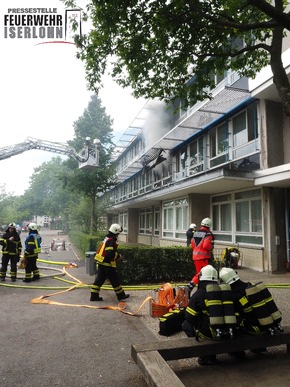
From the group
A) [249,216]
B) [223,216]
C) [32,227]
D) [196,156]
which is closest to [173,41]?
[32,227]

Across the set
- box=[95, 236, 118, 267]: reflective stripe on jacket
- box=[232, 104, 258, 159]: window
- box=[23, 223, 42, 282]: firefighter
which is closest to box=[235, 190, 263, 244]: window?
box=[232, 104, 258, 159]: window

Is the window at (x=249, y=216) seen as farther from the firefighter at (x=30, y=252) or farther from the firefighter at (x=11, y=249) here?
the firefighter at (x=11, y=249)

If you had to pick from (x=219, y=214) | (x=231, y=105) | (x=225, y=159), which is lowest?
(x=219, y=214)

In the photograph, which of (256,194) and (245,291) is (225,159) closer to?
(256,194)

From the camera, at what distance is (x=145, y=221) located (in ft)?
80.4

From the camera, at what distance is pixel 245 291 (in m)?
3.47

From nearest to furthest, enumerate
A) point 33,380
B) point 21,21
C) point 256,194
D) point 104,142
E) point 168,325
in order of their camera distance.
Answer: point 33,380, point 168,325, point 21,21, point 256,194, point 104,142

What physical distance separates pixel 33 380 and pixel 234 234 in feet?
34.0

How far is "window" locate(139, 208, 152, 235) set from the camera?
23.2 meters

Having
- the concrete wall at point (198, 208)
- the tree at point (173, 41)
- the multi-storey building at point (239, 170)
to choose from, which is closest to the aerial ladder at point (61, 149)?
the multi-storey building at point (239, 170)

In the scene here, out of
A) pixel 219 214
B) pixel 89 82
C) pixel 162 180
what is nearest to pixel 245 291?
pixel 89 82

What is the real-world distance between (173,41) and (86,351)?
5476 mm

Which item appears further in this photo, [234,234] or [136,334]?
[234,234]

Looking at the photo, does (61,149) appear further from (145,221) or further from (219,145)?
(219,145)
